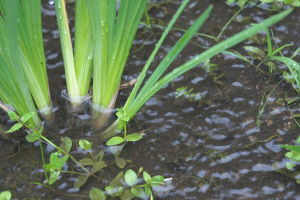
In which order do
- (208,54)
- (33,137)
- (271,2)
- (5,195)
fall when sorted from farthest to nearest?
(271,2)
(33,137)
(5,195)
(208,54)

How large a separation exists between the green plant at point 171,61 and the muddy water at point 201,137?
0.46 ft

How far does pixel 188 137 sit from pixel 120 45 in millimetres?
355

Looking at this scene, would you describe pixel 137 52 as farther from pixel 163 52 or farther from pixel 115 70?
pixel 115 70

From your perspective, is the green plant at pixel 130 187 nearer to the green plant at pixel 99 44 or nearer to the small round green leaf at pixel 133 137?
the small round green leaf at pixel 133 137

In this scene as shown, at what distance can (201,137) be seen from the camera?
1.39m

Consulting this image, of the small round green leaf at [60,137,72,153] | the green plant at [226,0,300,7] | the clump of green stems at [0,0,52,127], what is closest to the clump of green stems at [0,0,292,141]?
the clump of green stems at [0,0,52,127]

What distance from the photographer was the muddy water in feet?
4.22

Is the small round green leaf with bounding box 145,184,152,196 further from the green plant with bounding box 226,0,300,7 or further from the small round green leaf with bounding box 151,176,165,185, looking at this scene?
the green plant with bounding box 226,0,300,7

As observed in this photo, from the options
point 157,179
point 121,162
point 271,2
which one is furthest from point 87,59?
point 271,2

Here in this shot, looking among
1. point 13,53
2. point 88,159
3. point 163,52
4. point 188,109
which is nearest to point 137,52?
point 163,52

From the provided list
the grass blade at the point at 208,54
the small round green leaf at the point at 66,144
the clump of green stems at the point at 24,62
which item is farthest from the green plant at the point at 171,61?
the clump of green stems at the point at 24,62

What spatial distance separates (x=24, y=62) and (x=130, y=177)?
1.44 feet

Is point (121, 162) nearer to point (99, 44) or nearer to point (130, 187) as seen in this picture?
point (130, 187)

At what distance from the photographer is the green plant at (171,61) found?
937 mm
